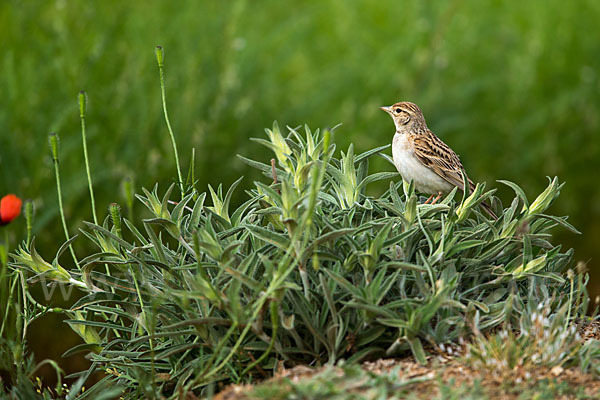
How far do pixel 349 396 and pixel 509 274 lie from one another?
0.94m

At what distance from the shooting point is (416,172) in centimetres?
417

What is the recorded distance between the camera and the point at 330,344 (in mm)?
3072

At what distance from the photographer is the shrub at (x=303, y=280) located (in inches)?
118

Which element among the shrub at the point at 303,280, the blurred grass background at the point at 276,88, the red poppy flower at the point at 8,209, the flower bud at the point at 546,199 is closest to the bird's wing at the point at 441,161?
the shrub at the point at 303,280

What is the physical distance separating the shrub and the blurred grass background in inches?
81.4

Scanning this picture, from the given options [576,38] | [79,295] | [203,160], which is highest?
[576,38]

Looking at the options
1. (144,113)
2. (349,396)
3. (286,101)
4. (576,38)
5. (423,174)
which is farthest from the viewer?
(576,38)

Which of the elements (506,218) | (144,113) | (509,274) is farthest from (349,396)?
(144,113)

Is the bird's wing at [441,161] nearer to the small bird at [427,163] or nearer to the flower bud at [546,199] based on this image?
the small bird at [427,163]

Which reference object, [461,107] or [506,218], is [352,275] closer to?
[506,218]

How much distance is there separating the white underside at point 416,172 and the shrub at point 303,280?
46 centimetres

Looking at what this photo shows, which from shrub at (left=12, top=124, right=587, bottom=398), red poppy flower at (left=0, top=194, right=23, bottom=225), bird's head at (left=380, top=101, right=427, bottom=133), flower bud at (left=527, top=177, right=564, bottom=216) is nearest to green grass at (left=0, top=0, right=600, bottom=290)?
bird's head at (left=380, top=101, right=427, bottom=133)

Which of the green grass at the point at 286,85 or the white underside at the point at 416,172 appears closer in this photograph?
the white underside at the point at 416,172

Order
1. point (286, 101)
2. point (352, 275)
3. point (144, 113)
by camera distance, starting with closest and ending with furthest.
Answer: point (352, 275)
point (144, 113)
point (286, 101)
